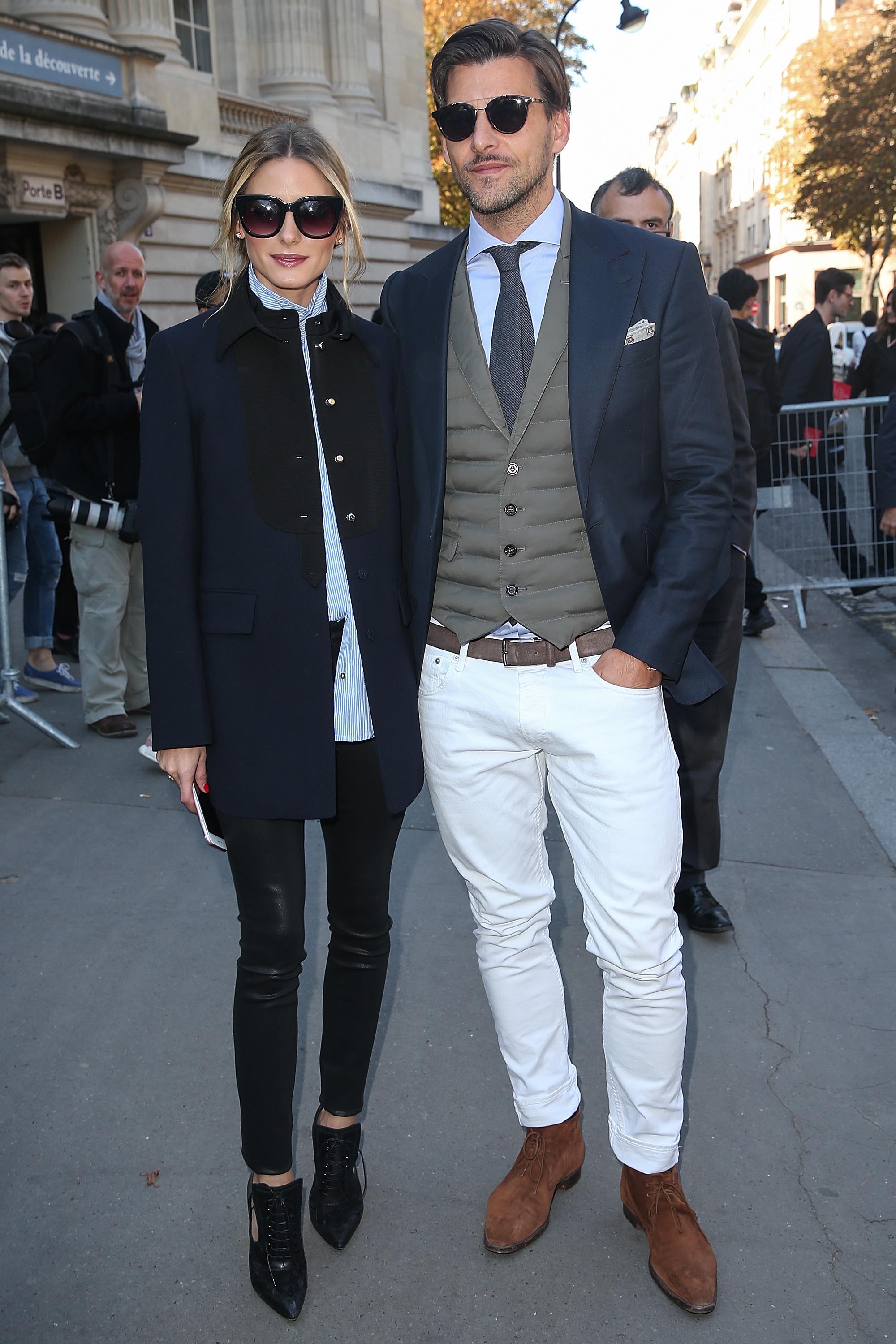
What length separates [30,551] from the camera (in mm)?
7188

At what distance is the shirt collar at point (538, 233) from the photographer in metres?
2.44

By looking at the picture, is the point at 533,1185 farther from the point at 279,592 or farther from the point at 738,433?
the point at 738,433

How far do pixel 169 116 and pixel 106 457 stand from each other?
1100 cm

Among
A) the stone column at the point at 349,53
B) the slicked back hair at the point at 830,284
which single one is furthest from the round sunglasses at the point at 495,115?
the stone column at the point at 349,53

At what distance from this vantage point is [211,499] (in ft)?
7.61

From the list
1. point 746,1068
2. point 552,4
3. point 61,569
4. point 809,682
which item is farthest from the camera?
point 552,4

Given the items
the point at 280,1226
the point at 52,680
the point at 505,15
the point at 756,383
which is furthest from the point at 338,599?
the point at 505,15

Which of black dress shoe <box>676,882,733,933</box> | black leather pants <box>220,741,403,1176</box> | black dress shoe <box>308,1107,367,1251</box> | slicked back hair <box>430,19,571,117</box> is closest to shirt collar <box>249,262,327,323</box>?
slicked back hair <box>430,19,571,117</box>

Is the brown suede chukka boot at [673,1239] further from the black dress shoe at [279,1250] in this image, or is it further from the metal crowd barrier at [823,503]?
the metal crowd barrier at [823,503]

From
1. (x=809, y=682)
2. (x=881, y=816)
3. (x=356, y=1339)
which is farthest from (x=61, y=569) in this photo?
(x=356, y=1339)

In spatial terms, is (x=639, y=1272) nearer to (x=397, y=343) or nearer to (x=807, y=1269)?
(x=807, y=1269)

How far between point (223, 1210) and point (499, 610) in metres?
1.45

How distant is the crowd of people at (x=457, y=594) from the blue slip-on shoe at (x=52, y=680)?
190 inches

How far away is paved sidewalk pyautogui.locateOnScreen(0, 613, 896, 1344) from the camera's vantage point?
94.2 inches
